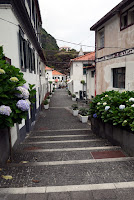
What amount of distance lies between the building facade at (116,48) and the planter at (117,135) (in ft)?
13.2

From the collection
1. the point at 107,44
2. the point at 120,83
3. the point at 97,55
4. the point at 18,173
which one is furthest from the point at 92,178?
the point at 97,55

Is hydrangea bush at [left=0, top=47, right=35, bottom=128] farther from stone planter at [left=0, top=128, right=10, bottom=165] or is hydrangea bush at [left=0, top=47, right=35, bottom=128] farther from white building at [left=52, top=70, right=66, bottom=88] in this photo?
white building at [left=52, top=70, right=66, bottom=88]

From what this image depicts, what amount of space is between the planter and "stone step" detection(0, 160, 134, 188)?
0.85 metres

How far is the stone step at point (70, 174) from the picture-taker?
3555mm

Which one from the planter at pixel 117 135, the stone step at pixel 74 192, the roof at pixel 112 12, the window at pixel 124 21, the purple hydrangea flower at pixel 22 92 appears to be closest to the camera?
the stone step at pixel 74 192

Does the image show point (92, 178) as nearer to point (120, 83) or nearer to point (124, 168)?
point (124, 168)

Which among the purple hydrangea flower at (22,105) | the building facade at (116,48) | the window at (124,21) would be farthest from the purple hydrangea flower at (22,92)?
the window at (124,21)

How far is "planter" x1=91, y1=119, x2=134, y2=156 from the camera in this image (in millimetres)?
5180

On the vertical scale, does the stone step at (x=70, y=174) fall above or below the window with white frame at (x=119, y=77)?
below

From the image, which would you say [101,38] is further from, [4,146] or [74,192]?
[74,192]

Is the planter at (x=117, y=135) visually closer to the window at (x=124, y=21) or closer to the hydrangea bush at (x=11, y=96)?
the hydrangea bush at (x=11, y=96)

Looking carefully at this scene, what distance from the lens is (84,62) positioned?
98.0 ft

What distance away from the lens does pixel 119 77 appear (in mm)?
12250

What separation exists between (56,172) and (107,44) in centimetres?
1155
